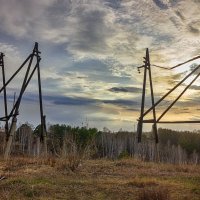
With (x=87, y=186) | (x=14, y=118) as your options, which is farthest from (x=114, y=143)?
(x=87, y=186)

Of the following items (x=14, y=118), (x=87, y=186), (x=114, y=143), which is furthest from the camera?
(x=114, y=143)

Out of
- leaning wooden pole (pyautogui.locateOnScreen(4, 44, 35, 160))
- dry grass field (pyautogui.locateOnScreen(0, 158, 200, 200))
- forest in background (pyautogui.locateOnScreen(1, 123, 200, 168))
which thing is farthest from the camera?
forest in background (pyautogui.locateOnScreen(1, 123, 200, 168))

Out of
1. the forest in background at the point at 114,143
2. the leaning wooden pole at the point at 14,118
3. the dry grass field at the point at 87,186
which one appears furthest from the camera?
the forest in background at the point at 114,143

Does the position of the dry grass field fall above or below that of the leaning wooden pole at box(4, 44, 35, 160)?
below

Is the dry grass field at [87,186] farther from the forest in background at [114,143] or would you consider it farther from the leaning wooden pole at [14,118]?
the forest in background at [114,143]

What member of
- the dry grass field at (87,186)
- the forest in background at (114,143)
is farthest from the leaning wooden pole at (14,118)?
the forest in background at (114,143)

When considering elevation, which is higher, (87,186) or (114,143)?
(114,143)

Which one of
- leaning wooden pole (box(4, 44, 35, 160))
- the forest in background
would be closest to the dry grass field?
leaning wooden pole (box(4, 44, 35, 160))

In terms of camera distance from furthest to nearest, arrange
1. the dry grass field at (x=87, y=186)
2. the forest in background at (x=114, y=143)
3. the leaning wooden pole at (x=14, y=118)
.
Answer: the forest in background at (x=114, y=143) → the leaning wooden pole at (x=14, y=118) → the dry grass field at (x=87, y=186)

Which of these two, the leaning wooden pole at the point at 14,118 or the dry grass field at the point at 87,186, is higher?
the leaning wooden pole at the point at 14,118

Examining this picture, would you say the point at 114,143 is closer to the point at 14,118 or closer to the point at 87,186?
the point at 14,118

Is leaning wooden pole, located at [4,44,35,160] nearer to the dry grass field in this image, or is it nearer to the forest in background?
the dry grass field

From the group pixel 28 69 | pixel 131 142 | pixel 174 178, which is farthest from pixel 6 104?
pixel 131 142

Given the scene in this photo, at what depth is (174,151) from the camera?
48.8 metres
